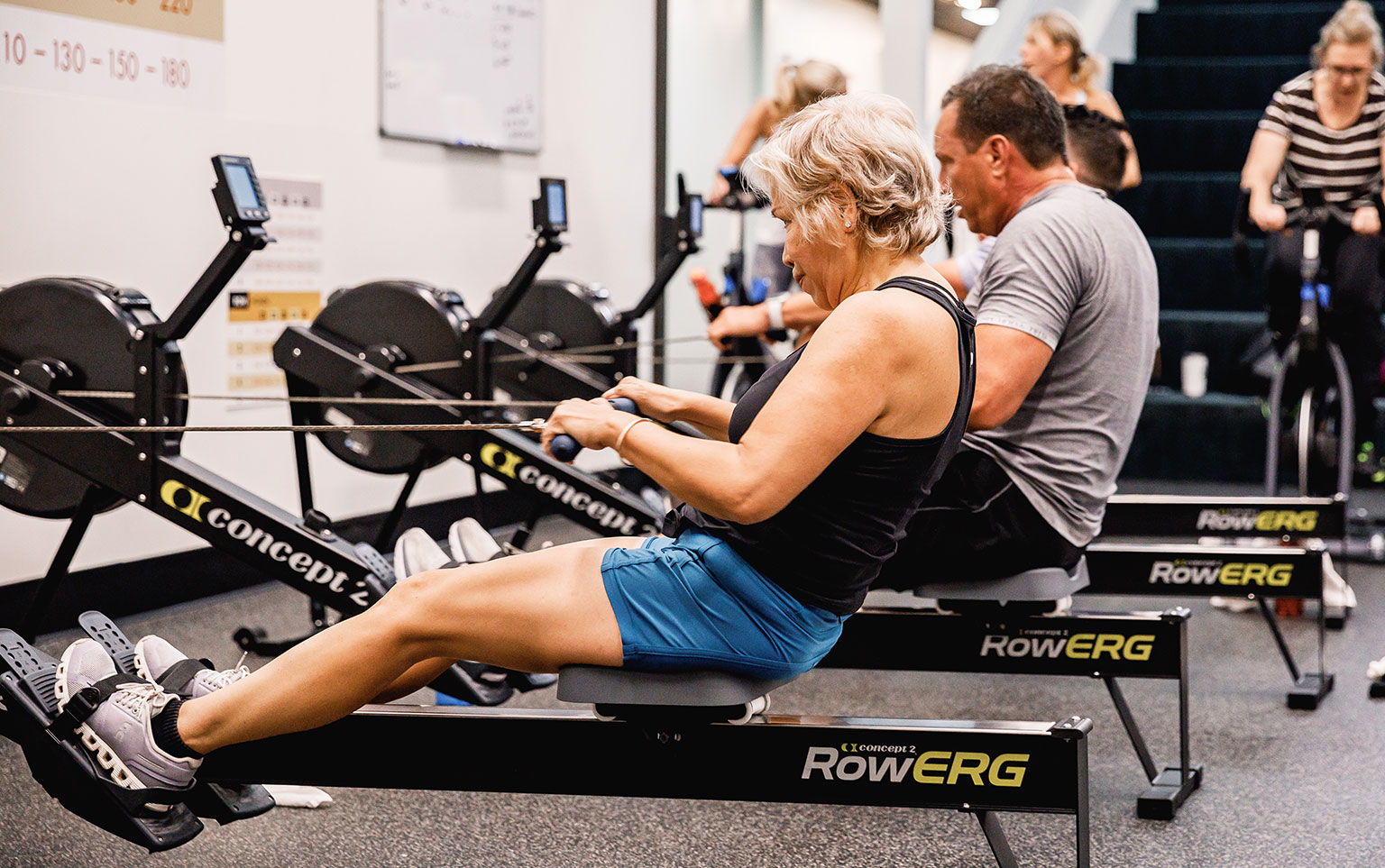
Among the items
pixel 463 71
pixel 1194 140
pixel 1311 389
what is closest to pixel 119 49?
pixel 463 71

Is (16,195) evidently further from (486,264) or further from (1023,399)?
(1023,399)

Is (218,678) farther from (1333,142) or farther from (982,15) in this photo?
(982,15)

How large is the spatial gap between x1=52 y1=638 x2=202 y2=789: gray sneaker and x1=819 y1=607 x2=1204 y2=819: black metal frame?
1.14 metres

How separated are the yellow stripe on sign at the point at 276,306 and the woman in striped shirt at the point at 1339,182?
295cm

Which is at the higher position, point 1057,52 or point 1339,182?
point 1057,52

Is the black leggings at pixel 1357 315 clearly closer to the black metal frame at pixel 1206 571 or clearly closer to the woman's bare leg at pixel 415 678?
the black metal frame at pixel 1206 571

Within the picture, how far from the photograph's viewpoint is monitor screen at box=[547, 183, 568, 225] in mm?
3613

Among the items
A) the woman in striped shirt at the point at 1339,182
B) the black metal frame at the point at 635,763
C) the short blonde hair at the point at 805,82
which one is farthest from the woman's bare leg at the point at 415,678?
the woman in striped shirt at the point at 1339,182

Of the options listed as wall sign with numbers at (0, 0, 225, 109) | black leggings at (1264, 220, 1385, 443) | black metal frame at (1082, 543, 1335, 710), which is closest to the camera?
black metal frame at (1082, 543, 1335, 710)

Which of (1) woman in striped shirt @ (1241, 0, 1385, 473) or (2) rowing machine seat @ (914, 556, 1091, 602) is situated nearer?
(2) rowing machine seat @ (914, 556, 1091, 602)

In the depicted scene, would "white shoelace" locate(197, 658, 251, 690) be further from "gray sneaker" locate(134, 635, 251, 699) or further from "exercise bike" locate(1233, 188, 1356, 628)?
"exercise bike" locate(1233, 188, 1356, 628)

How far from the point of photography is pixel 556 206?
364 centimetres

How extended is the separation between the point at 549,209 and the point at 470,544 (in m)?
1.13

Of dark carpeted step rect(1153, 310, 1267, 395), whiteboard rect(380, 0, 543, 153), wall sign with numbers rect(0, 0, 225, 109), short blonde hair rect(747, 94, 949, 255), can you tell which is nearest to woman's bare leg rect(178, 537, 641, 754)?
short blonde hair rect(747, 94, 949, 255)
